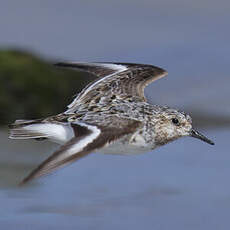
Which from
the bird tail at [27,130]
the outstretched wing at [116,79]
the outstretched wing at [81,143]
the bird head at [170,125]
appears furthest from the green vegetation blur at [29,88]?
the outstretched wing at [81,143]

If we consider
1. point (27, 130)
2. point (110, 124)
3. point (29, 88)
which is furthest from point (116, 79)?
point (29, 88)

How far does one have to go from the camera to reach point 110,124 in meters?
7.04

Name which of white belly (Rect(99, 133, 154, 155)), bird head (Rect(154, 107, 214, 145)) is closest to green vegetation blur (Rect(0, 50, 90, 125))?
bird head (Rect(154, 107, 214, 145))

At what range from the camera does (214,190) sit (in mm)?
10305

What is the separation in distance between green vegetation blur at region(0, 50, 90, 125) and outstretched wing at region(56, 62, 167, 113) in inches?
89.3

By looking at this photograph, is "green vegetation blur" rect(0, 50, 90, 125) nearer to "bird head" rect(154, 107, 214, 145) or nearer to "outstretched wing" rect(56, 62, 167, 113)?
"outstretched wing" rect(56, 62, 167, 113)

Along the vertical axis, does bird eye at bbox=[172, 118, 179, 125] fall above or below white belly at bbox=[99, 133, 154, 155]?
above

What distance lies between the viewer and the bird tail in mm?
7312

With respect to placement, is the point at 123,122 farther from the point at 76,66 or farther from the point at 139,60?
the point at 139,60

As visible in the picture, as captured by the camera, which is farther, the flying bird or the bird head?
the bird head

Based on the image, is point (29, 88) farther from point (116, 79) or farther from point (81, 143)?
point (81, 143)

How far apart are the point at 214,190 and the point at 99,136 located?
12.6 ft

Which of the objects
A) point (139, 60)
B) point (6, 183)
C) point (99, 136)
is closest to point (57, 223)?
point (6, 183)

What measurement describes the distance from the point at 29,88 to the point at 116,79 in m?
2.91
